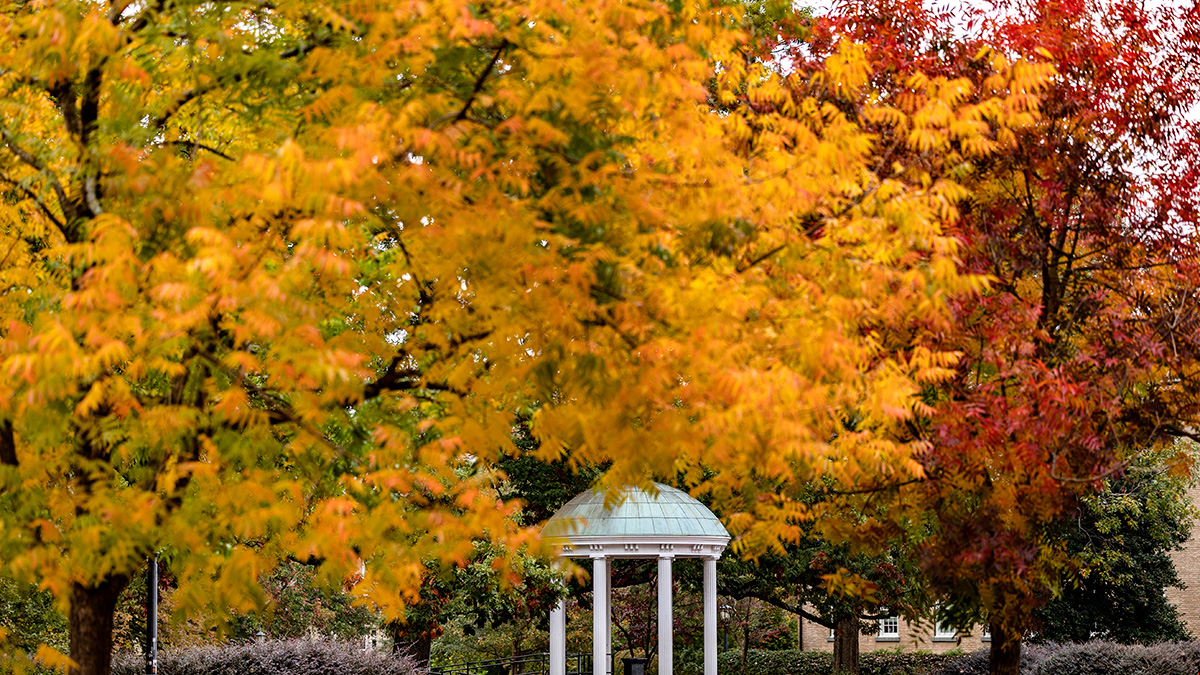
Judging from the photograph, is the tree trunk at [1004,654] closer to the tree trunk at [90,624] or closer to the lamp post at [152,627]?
the tree trunk at [90,624]

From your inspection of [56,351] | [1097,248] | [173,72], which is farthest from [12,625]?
[1097,248]

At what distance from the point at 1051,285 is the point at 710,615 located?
12.3 metres

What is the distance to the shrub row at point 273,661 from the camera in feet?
64.6

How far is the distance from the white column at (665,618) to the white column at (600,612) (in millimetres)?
1026

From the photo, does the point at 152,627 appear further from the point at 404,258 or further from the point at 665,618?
the point at 404,258

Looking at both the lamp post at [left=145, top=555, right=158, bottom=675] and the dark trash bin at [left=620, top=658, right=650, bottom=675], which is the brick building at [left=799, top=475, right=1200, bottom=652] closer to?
the dark trash bin at [left=620, top=658, right=650, bottom=675]

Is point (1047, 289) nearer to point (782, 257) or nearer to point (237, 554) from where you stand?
point (782, 257)

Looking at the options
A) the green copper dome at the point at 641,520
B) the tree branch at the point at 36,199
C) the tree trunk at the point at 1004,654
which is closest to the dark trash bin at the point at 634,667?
the green copper dome at the point at 641,520

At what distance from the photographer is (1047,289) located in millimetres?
11711

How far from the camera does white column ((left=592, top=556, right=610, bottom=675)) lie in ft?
70.7

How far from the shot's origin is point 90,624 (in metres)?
9.06

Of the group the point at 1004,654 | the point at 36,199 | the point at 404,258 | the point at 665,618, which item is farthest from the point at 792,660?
the point at 36,199

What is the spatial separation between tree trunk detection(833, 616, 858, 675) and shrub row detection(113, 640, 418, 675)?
1453cm

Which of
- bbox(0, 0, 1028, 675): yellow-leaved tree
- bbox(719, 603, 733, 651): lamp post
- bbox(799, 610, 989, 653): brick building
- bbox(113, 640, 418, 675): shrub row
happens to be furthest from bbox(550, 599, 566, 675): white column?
bbox(799, 610, 989, 653): brick building
